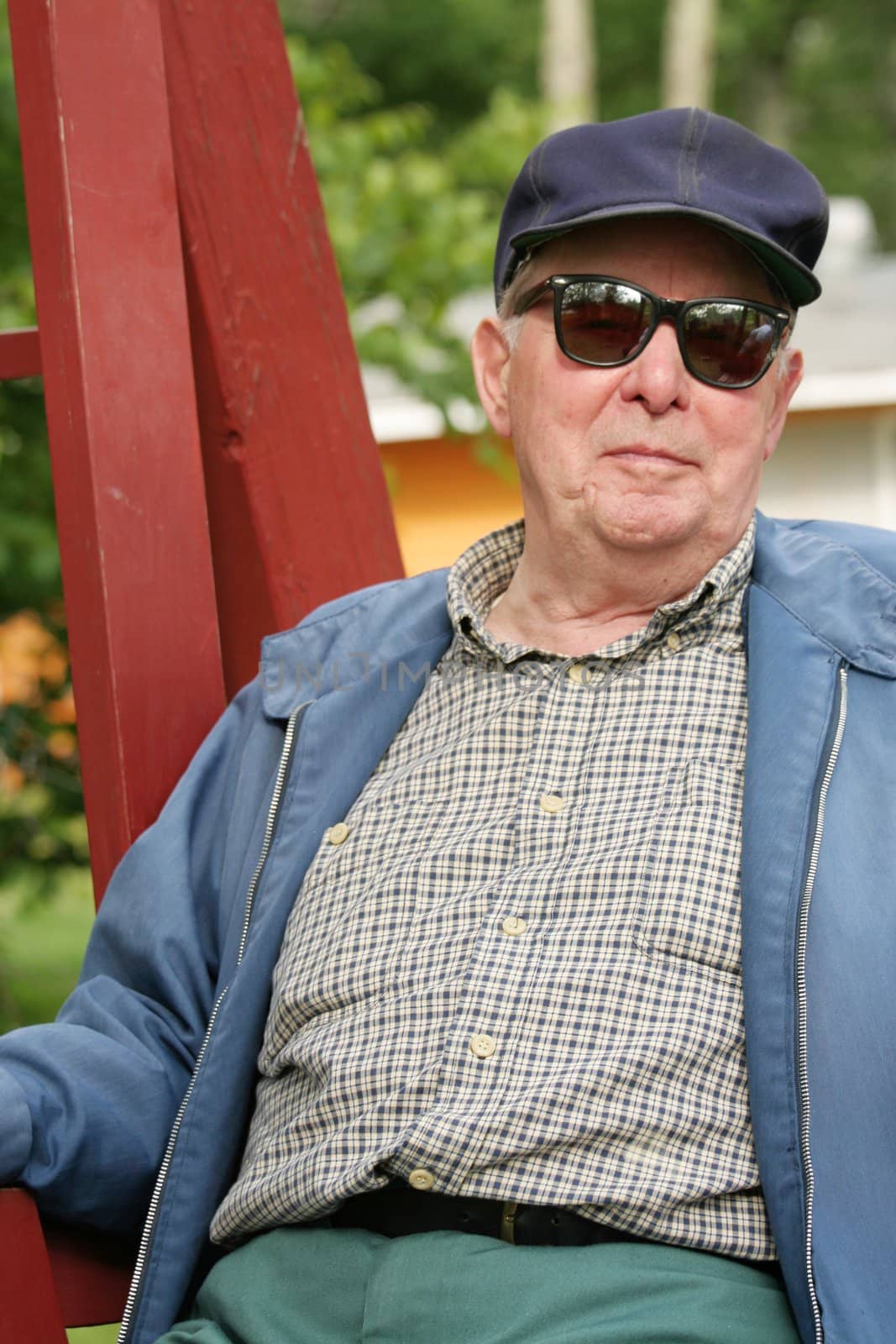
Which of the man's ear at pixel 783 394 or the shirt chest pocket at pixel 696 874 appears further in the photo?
the man's ear at pixel 783 394

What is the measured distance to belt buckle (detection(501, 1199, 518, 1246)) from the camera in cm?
184

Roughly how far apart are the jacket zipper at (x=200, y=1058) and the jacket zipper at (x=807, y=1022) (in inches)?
28.6

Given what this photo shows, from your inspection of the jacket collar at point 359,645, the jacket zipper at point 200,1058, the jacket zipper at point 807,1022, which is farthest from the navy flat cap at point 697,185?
the jacket zipper at point 200,1058

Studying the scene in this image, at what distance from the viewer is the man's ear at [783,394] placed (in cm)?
238

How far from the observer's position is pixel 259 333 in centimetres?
253

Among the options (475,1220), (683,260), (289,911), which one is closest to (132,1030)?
(289,911)

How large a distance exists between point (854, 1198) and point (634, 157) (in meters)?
1.34

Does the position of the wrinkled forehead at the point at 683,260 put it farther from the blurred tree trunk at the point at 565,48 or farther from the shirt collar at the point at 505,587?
the blurred tree trunk at the point at 565,48

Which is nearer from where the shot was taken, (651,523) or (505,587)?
(651,523)

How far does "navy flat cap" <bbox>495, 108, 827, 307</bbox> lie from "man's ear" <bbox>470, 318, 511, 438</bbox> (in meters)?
0.28

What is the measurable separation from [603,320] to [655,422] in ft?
0.51

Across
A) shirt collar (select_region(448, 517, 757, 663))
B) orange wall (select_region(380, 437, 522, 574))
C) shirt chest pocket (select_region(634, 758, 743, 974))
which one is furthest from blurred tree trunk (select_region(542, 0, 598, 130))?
shirt chest pocket (select_region(634, 758, 743, 974))

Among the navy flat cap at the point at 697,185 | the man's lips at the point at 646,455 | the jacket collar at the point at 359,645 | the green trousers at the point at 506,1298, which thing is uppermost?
the navy flat cap at the point at 697,185

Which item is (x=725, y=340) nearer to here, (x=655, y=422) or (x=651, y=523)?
(x=655, y=422)
